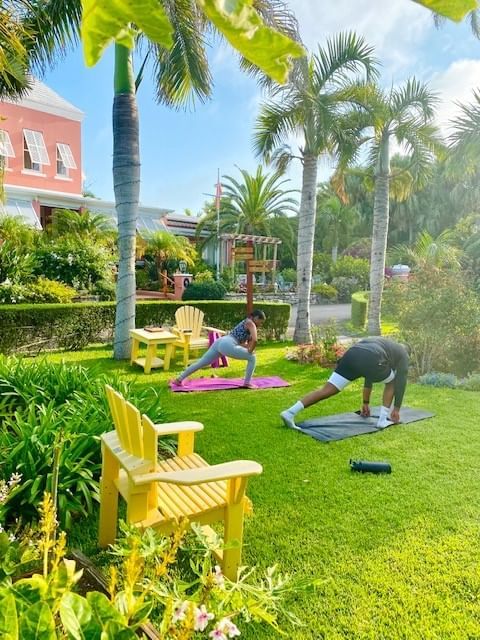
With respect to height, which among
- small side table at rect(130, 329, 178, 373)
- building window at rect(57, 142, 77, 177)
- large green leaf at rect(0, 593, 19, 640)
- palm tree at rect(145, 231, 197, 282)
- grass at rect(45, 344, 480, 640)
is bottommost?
grass at rect(45, 344, 480, 640)

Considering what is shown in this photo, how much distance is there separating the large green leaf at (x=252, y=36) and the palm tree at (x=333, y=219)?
42352 millimetres

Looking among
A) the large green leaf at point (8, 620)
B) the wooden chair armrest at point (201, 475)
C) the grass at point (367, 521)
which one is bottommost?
the grass at point (367, 521)

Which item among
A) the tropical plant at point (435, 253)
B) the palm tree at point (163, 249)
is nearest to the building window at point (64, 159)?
the palm tree at point (163, 249)

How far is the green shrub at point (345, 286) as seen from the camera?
32688 mm

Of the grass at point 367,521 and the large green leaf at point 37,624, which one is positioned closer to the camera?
the large green leaf at point 37,624

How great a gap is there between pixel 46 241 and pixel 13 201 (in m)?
5.90

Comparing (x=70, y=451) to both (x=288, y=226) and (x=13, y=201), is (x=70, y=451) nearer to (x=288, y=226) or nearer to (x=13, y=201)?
(x=13, y=201)

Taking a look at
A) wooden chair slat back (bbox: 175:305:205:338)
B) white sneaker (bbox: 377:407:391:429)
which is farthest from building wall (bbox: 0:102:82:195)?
white sneaker (bbox: 377:407:391:429)

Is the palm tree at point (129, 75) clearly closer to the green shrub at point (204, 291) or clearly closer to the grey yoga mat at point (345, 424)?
the grey yoga mat at point (345, 424)

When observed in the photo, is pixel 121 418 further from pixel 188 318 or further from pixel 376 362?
pixel 188 318

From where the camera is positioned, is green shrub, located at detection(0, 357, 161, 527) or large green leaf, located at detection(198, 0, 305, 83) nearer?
large green leaf, located at detection(198, 0, 305, 83)

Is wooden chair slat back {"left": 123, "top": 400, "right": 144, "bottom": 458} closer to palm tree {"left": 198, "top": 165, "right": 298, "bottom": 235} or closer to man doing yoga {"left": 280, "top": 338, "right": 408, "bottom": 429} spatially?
man doing yoga {"left": 280, "top": 338, "right": 408, "bottom": 429}

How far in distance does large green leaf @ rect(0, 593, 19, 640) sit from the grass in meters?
1.94

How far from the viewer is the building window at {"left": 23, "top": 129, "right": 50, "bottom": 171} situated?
75.8 ft
